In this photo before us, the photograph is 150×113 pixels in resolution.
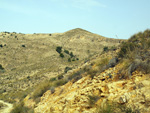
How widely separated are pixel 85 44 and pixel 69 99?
66.1 metres

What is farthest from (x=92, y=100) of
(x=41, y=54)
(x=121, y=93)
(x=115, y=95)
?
(x=41, y=54)

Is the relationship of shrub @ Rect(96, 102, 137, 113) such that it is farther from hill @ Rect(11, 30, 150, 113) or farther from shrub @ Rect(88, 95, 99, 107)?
shrub @ Rect(88, 95, 99, 107)

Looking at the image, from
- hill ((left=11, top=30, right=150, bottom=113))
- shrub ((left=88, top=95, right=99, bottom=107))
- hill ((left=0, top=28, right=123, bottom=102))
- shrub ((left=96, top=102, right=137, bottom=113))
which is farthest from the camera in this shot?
hill ((left=0, top=28, right=123, bottom=102))

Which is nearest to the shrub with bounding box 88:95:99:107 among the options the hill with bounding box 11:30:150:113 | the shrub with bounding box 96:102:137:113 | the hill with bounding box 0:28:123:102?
the hill with bounding box 11:30:150:113

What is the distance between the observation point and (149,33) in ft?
30.6

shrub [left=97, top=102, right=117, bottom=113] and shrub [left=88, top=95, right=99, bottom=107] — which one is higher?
shrub [left=97, top=102, right=117, bottom=113]

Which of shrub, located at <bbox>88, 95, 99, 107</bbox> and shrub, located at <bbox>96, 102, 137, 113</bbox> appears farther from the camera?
shrub, located at <bbox>88, 95, 99, 107</bbox>

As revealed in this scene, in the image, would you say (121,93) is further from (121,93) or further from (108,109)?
(108,109)

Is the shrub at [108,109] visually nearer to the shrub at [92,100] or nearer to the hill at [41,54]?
the shrub at [92,100]

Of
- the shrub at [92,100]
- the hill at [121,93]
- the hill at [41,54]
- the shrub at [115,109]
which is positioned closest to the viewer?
the shrub at [115,109]

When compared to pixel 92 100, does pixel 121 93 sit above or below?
above

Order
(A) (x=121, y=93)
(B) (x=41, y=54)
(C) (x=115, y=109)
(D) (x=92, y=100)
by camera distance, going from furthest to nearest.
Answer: (B) (x=41, y=54), (D) (x=92, y=100), (A) (x=121, y=93), (C) (x=115, y=109)

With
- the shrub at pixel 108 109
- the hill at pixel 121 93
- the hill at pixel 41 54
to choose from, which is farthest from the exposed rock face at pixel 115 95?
the hill at pixel 41 54

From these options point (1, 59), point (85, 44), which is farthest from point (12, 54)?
point (85, 44)
